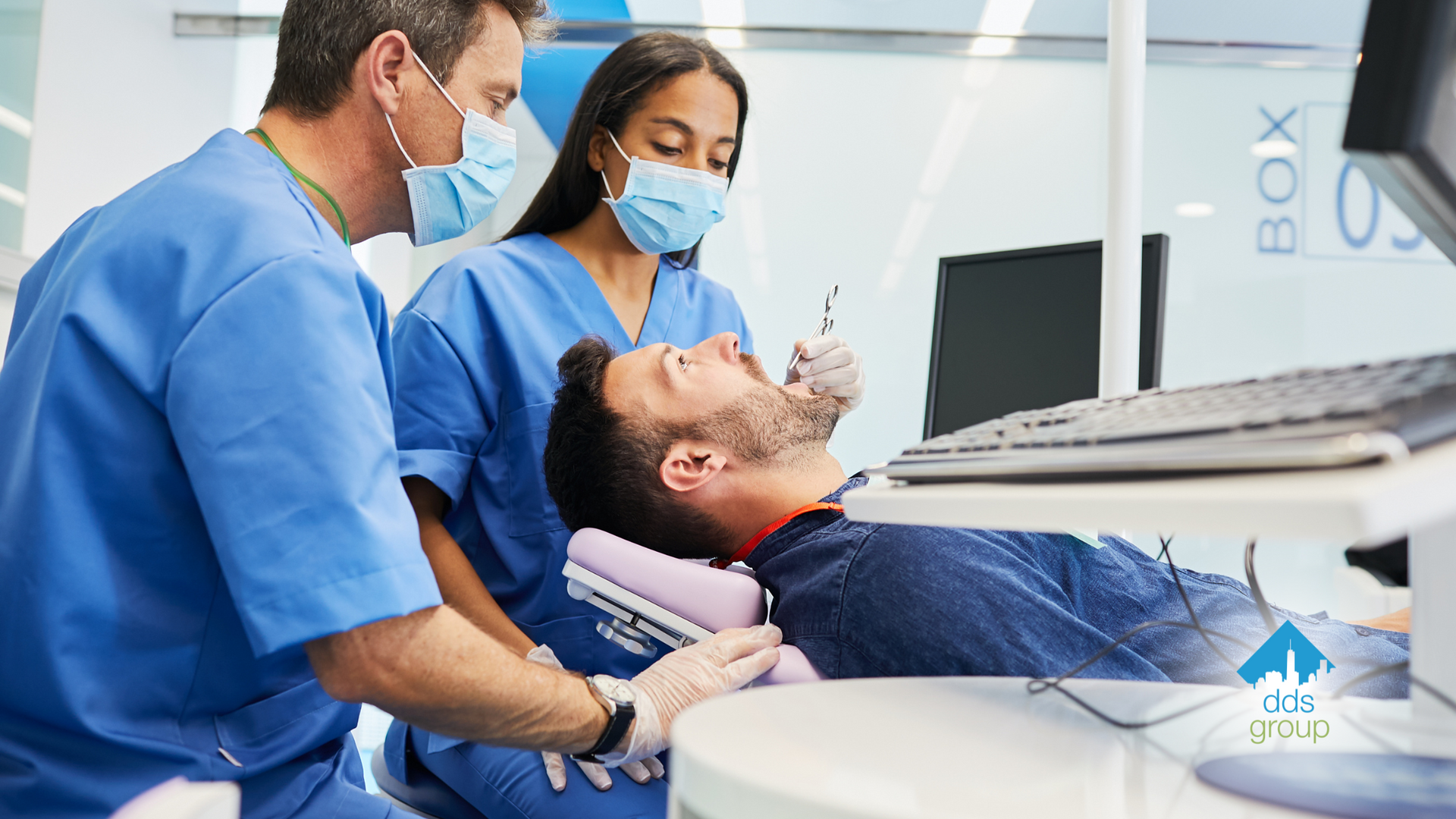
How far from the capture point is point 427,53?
115 centimetres

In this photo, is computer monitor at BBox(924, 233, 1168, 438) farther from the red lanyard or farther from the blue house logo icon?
the blue house logo icon

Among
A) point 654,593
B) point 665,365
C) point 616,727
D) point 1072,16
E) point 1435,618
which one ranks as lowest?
point 616,727

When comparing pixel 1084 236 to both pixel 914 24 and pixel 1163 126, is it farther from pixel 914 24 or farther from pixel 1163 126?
pixel 914 24

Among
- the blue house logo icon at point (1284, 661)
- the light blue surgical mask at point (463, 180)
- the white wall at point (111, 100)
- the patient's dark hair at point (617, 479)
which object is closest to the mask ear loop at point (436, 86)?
the light blue surgical mask at point (463, 180)

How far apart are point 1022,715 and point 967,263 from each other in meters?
1.58

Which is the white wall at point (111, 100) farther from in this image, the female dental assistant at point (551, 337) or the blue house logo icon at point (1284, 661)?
the blue house logo icon at point (1284, 661)

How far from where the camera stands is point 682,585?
3.34ft

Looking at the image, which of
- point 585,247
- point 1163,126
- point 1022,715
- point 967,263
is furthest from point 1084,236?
point 1022,715

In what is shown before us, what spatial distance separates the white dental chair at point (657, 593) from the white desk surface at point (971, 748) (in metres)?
0.41

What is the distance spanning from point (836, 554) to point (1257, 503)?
2.10 feet

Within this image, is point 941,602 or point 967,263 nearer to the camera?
point 941,602

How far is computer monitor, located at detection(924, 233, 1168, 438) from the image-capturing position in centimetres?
171

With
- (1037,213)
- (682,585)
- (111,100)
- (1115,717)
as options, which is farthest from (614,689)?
(111,100)

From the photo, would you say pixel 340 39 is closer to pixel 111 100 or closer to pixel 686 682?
pixel 686 682
